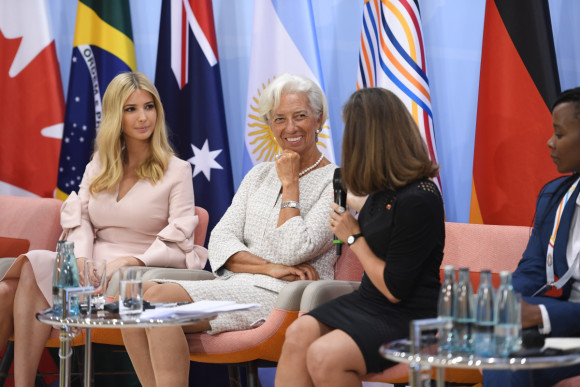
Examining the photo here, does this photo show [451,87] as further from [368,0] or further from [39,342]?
[39,342]

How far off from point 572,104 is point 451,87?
74.9 inches

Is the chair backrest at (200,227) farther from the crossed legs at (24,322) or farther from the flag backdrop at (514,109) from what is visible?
the flag backdrop at (514,109)

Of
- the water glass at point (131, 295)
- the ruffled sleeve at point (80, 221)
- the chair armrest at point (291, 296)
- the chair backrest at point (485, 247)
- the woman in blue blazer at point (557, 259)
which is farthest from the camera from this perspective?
the ruffled sleeve at point (80, 221)

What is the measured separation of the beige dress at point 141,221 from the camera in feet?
13.9

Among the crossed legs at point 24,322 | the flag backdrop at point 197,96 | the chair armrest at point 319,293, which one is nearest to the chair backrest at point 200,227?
the flag backdrop at point 197,96

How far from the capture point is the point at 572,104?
9.70 ft

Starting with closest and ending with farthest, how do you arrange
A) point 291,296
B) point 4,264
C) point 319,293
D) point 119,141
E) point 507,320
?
point 507,320
point 319,293
point 291,296
point 4,264
point 119,141

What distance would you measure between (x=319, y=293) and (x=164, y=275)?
950 millimetres

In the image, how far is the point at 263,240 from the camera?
3.84m

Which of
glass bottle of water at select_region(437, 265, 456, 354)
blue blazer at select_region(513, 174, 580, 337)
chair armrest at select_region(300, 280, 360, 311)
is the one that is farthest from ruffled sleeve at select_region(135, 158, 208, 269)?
glass bottle of water at select_region(437, 265, 456, 354)

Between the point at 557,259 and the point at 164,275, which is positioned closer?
the point at 557,259

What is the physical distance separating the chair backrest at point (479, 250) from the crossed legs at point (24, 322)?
138 centimetres

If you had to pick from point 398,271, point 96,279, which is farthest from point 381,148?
point 96,279

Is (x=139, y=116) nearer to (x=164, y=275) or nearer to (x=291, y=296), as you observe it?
(x=164, y=275)
